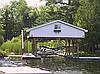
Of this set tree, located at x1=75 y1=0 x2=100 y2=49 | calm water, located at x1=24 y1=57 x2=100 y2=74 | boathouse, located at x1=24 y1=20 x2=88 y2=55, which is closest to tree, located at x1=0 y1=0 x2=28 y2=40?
tree, located at x1=75 y1=0 x2=100 y2=49

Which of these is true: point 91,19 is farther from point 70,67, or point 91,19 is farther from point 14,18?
point 14,18

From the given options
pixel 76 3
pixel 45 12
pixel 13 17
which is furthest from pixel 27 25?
pixel 76 3

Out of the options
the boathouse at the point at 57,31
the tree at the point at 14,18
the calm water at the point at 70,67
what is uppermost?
the tree at the point at 14,18

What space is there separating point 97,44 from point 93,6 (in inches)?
289

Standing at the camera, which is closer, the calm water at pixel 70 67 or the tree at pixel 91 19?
the calm water at pixel 70 67

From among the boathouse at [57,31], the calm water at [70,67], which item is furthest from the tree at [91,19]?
the calm water at [70,67]

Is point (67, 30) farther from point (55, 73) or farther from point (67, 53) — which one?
point (55, 73)

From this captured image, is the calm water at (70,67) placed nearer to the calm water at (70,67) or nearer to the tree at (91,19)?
the calm water at (70,67)

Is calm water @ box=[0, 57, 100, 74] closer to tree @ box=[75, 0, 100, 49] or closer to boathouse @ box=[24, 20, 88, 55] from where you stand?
boathouse @ box=[24, 20, 88, 55]

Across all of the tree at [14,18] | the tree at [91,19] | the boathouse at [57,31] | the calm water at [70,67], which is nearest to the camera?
the calm water at [70,67]

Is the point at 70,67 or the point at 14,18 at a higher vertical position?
the point at 14,18

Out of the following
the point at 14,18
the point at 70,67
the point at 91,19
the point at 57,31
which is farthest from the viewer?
the point at 14,18

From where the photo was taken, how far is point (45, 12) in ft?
226

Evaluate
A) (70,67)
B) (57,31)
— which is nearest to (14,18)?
(57,31)
